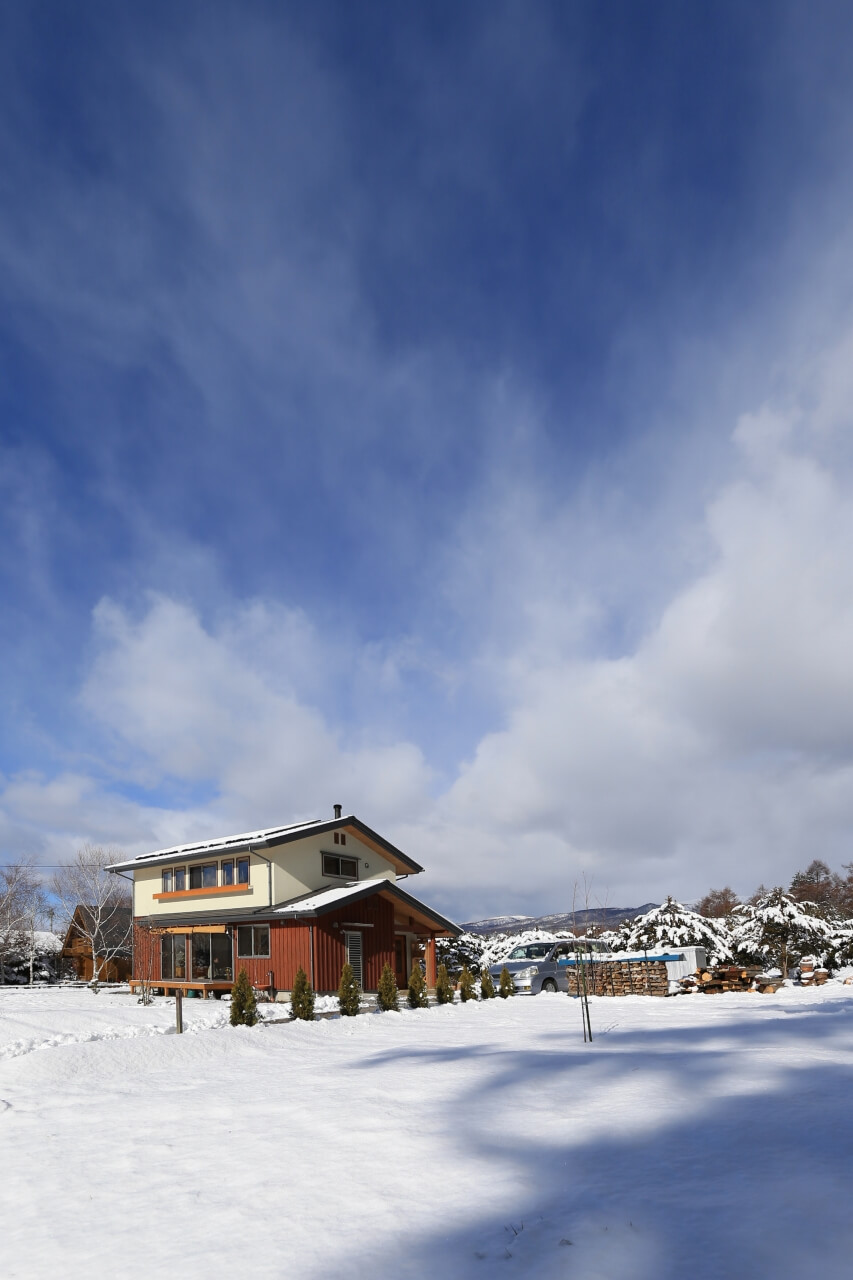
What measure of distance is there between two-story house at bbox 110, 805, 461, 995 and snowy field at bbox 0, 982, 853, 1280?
46.8 ft

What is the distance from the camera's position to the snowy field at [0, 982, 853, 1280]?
5.05 m

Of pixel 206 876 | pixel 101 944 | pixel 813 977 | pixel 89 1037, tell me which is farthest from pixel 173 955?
pixel 813 977

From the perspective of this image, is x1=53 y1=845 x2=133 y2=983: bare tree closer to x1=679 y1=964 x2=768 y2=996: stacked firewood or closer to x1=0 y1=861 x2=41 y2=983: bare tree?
x1=0 y1=861 x2=41 y2=983: bare tree

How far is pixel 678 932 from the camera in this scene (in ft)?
110

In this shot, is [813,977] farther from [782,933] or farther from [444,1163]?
[444,1163]

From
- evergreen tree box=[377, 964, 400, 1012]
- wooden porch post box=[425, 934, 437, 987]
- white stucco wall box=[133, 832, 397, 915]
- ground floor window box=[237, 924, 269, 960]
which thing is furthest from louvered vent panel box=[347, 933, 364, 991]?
evergreen tree box=[377, 964, 400, 1012]

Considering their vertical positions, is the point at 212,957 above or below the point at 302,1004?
above

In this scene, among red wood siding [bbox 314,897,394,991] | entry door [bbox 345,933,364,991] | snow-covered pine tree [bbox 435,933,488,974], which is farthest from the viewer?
snow-covered pine tree [bbox 435,933,488,974]

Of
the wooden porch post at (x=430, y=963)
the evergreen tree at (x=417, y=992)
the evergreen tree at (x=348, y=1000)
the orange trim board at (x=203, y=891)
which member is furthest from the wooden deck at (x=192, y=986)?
the evergreen tree at (x=348, y=1000)

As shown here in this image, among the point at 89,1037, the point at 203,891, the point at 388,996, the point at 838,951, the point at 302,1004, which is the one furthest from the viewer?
the point at 838,951

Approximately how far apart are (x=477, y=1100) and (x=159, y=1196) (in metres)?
3.60

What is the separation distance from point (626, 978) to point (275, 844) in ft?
41.2

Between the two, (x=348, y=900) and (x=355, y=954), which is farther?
(x=355, y=954)

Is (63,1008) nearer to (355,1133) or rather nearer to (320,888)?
(320,888)
